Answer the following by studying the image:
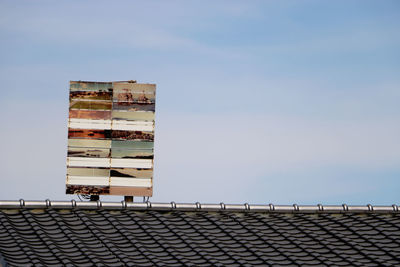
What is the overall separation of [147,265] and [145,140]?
17.6 metres

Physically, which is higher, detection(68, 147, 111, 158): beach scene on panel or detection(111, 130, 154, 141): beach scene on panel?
detection(111, 130, 154, 141): beach scene on panel

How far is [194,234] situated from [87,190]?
49.6 feet

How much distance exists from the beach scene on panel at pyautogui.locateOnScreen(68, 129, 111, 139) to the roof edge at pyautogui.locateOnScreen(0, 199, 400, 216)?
13475 millimetres

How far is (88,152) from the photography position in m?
34.5

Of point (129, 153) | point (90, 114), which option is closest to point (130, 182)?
point (129, 153)

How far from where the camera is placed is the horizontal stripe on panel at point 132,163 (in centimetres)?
3488

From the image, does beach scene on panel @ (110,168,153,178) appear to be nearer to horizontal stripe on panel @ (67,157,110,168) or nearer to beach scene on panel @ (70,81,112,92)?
horizontal stripe on panel @ (67,157,110,168)

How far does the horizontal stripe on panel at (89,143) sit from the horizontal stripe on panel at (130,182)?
64.3 inches

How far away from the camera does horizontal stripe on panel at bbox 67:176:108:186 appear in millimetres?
34250

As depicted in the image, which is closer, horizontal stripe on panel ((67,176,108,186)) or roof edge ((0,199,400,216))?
roof edge ((0,199,400,216))

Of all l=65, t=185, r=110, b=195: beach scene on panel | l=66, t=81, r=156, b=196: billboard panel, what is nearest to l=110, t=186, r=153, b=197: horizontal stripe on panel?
l=66, t=81, r=156, b=196: billboard panel

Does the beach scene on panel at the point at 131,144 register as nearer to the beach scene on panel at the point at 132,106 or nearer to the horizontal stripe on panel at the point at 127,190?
the beach scene on panel at the point at 132,106

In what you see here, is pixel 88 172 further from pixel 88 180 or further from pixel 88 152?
pixel 88 152

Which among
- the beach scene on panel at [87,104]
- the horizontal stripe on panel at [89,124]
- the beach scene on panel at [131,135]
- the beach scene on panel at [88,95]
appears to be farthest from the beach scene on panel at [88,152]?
the beach scene on panel at [88,95]
